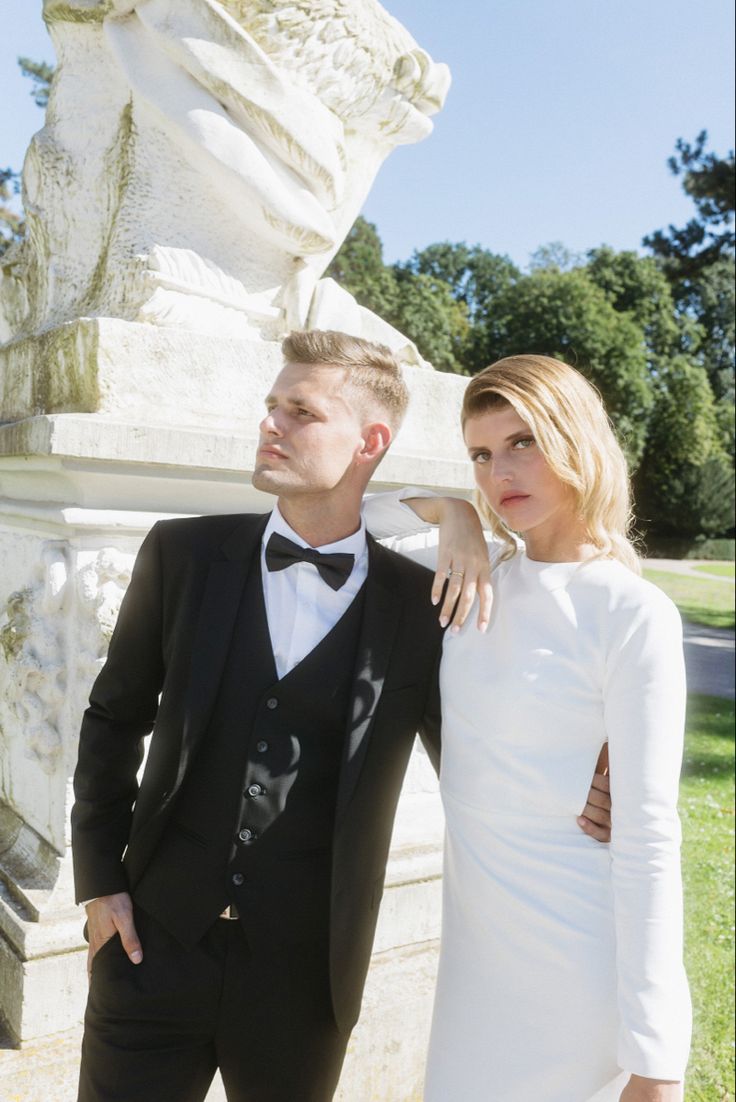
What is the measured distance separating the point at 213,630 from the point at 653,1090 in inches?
42.0

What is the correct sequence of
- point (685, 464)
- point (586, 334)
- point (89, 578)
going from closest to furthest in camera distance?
point (89, 578) < point (586, 334) < point (685, 464)

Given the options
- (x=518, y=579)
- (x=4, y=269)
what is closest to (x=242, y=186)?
(x=4, y=269)

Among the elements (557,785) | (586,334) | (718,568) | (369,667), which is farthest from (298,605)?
(718,568)

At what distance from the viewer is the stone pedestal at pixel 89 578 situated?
2.26m

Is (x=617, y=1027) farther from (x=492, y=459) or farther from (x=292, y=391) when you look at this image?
(x=292, y=391)

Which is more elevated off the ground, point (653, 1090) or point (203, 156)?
point (203, 156)

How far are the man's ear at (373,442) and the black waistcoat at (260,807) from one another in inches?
16.7

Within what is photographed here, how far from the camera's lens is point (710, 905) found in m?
4.69

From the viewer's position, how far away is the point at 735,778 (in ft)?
23.2

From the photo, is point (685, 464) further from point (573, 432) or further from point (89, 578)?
point (573, 432)

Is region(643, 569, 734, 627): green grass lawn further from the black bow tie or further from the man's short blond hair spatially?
the black bow tie

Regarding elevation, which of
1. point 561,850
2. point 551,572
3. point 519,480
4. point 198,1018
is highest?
point 519,480

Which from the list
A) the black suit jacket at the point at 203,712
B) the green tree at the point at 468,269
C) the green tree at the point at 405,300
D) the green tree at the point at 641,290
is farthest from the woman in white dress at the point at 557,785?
the green tree at the point at 468,269

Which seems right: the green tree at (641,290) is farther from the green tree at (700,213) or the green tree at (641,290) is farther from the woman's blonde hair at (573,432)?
the woman's blonde hair at (573,432)
